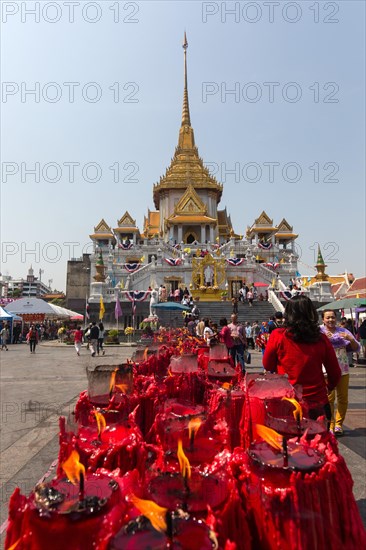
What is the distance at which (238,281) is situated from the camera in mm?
31000

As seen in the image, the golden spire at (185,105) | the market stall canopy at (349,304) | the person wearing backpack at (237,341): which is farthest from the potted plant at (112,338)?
the golden spire at (185,105)

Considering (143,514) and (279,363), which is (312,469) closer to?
(143,514)

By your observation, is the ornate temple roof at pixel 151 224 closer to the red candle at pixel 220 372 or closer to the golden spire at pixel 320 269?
the golden spire at pixel 320 269

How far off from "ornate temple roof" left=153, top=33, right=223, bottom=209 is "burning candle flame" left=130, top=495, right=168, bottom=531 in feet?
139

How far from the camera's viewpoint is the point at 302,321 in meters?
2.67

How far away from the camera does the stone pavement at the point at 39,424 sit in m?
3.39

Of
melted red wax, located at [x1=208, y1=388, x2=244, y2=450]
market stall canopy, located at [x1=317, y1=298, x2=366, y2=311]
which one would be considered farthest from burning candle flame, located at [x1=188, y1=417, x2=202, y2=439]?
market stall canopy, located at [x1=317, y1=298, x2=366, y2=311]

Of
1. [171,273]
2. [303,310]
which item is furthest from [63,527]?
[171,273]

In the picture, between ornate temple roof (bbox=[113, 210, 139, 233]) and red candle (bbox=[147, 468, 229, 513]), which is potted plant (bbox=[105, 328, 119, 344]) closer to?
red candle (bbox=[147, 468, 229, 513])

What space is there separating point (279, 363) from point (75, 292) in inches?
1531

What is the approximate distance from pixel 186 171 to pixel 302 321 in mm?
42613

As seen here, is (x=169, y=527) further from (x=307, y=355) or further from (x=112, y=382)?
(x=307, y=355)

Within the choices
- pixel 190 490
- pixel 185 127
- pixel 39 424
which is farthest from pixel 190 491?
pixel 185 127

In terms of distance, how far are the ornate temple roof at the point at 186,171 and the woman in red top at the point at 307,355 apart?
40626 millimetres
